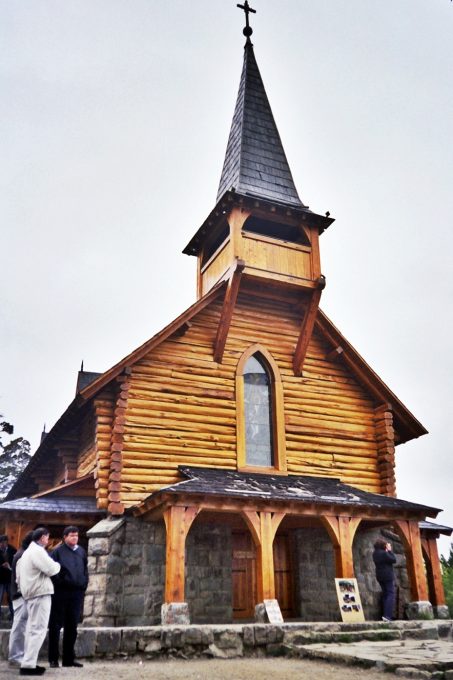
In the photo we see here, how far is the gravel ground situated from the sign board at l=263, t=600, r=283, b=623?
2.71 metres

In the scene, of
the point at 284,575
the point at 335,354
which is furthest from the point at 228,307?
the point at 284,575

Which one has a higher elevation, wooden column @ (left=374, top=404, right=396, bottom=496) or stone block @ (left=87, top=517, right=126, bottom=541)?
wooden column @ (left=374, top=404, right=396, bottom=496)

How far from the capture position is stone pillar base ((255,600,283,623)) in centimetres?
1202

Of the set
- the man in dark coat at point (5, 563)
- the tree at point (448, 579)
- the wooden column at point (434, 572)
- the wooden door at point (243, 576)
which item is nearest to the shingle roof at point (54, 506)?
the man in dark coat at point (5, 563)

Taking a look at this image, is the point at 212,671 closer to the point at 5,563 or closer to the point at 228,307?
the point at 5,563

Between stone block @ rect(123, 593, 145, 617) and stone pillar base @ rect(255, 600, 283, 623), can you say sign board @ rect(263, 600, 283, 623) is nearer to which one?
stone pillar base @ rect(255, 600, 283, 623)

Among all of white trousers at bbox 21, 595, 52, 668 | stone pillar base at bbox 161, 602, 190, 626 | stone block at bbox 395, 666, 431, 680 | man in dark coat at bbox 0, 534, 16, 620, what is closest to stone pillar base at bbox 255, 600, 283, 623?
stone pillar base at bbox 161, 602, 190, 626

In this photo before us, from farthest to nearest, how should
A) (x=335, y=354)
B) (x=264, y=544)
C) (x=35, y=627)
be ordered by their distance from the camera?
(x=335, y=354) < (x=264, y=544) < (x=35, y=627)

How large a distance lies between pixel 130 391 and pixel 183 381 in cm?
144

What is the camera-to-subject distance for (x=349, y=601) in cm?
1307

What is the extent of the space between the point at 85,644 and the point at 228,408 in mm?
7820

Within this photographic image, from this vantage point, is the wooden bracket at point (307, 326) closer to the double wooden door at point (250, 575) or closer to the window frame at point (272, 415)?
the window frame at point (272, 415)

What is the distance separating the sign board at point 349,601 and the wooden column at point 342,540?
0.59ft

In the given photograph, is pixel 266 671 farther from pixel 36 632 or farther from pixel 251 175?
pixel 251 175
